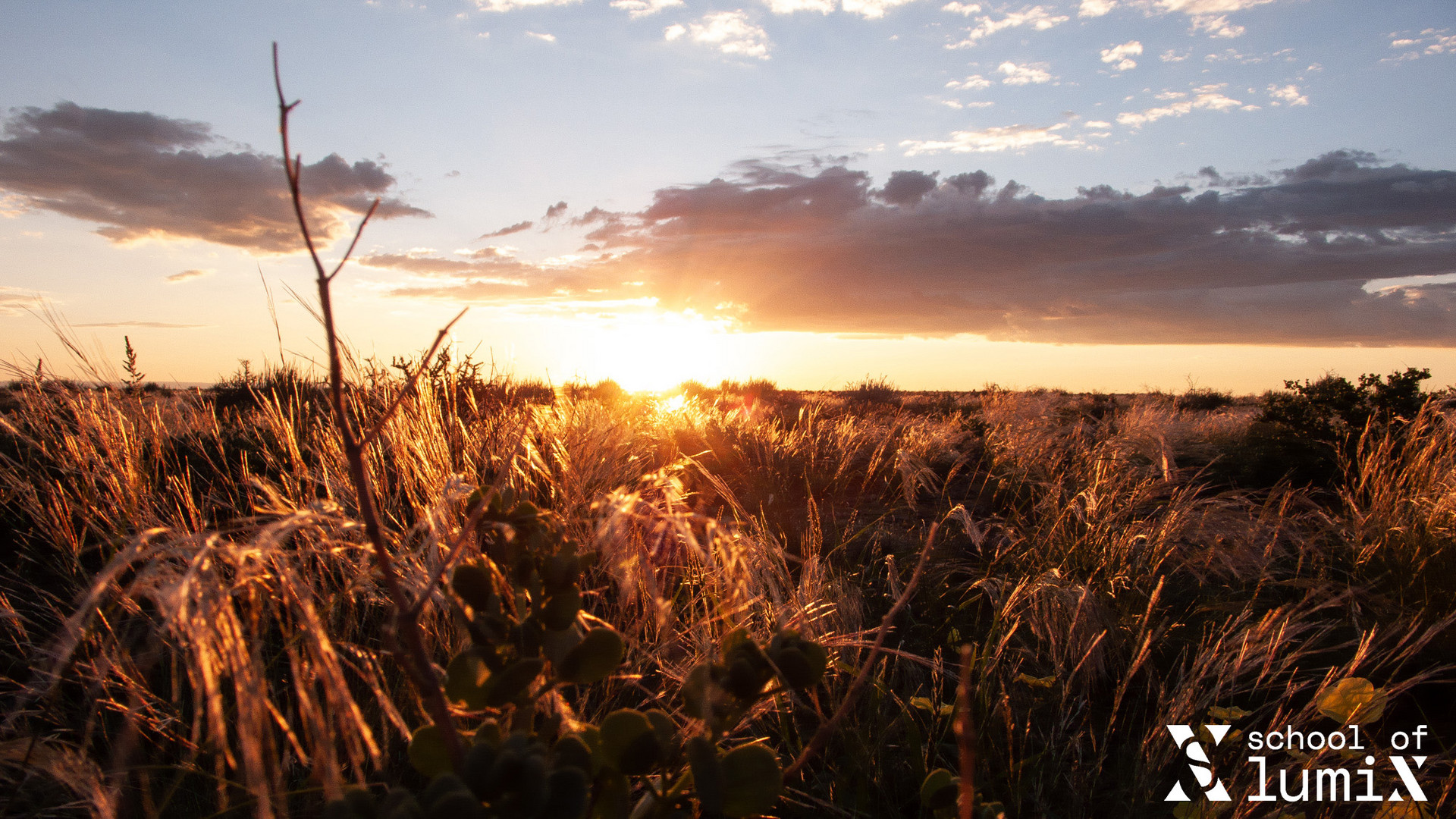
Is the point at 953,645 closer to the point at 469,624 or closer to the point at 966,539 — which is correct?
the point at 966,539

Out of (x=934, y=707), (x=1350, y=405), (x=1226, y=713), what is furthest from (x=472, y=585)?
(x=1350, y=405)

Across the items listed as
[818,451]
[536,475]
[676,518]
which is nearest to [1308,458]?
[818,451]

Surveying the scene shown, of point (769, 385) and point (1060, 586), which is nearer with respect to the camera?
point (1060, 586)

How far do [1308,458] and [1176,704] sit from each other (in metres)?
6.31

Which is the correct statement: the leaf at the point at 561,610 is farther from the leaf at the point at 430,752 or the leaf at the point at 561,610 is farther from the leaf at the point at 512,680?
the leaf at the point at 430,752

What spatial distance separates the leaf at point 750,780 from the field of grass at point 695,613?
3.3 inches

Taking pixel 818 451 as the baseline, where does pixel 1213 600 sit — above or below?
below

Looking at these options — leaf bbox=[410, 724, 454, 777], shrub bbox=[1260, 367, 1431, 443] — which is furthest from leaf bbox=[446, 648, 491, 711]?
shrub bbox=[1260, 367, 1431, 443]

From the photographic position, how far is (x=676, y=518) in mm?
1163

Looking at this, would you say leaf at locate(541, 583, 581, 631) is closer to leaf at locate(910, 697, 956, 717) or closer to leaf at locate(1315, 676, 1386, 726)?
leaf at locate(910, 697, 956, 717)

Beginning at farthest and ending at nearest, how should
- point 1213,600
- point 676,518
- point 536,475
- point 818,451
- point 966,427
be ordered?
point 966,427, point 818,451, point 536,475, point 1213,600, point 676,518

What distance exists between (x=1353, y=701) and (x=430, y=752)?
2.52 metres

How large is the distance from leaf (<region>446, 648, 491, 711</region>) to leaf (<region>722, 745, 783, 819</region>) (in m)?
0.31

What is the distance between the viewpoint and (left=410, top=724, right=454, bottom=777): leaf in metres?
0.85
